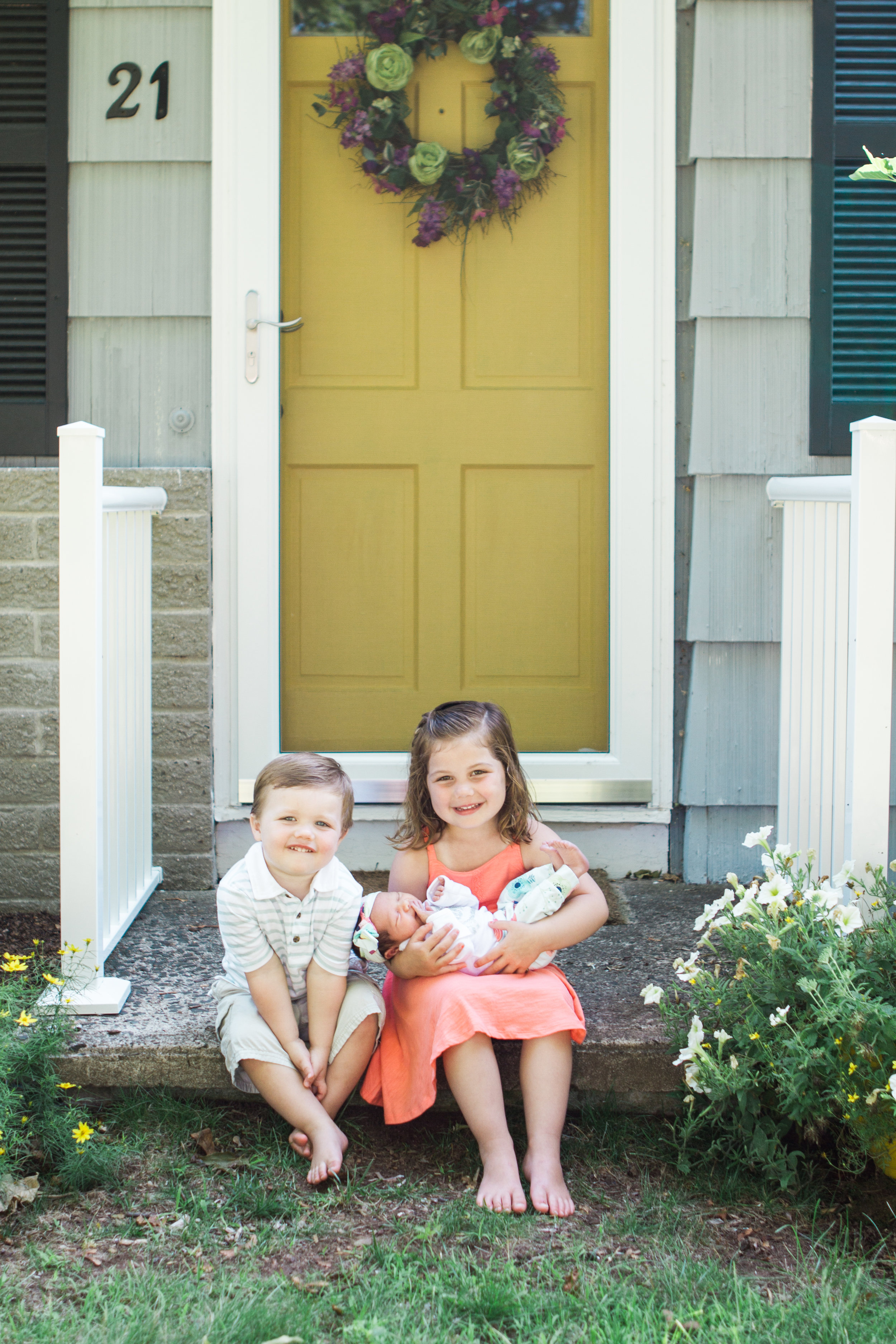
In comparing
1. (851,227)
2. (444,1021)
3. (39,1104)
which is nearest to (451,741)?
(444,1021)

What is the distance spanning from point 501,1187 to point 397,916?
0.47m

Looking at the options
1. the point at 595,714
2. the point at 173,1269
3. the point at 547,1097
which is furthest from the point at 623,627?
the point at 173,1269

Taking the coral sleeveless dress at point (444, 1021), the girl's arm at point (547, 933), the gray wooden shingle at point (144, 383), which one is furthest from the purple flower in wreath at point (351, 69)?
the coral sleeveless dress at point (444, 1021)

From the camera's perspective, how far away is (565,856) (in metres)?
2.28

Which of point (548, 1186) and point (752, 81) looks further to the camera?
point (752, 81)

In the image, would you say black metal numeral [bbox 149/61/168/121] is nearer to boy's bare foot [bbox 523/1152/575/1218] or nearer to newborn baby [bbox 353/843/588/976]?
newborn baby [bbox 353/843/588/976]

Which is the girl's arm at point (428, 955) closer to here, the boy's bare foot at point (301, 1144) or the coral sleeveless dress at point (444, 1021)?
the coral sleeveless dress at point (444, 1021)

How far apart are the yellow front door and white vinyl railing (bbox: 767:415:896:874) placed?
0.64 m

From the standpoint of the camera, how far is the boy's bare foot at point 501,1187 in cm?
187

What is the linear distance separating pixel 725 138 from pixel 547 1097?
234 centimetres

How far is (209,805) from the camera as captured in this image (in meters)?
3.10

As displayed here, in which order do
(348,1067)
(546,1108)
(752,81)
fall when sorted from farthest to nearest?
(752,81) → (348,1067) → (546,1108)

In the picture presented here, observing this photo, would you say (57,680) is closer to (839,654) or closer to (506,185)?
(506,185)

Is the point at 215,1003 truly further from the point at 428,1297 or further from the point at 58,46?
the point at 58,46
